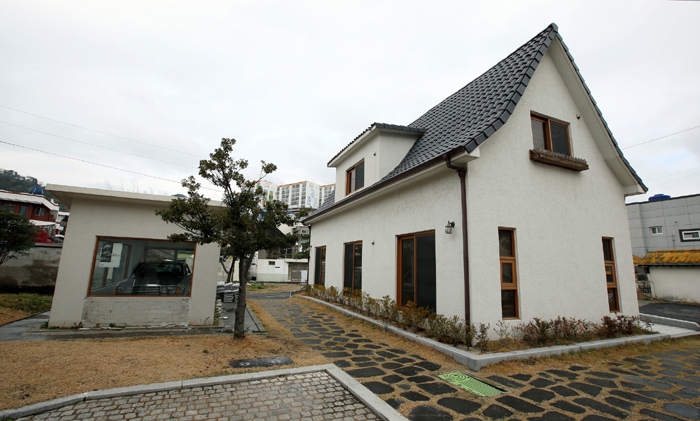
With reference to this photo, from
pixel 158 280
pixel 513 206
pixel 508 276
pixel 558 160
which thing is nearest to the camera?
pixel 508 276

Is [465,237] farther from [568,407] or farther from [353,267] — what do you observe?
[353,267]

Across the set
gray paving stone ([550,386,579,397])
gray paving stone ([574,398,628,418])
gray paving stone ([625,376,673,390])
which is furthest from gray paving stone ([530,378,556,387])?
gray paving stone ([625,376,673,390])

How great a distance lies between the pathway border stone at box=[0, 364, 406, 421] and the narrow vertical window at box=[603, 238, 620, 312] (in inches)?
280

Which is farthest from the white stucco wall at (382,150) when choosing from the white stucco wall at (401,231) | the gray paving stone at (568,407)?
the gray paving stone at (568,407)

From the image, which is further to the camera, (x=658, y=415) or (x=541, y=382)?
(x=541, y=382)

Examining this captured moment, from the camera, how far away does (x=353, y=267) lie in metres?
10.5

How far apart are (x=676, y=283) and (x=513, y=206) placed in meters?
18.2

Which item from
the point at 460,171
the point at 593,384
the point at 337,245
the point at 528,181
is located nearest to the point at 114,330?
the point at 337,245

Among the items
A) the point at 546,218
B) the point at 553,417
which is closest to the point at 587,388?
the point at 553,417

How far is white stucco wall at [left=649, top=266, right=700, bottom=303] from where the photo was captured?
52.6 feet

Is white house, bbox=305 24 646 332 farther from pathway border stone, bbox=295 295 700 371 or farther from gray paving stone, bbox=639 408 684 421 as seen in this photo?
gray paving stone, bbox=639 408 684 421

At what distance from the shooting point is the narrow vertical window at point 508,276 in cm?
609

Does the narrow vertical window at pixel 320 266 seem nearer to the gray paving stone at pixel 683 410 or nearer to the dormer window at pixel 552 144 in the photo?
the dormer window at pixel 552 144

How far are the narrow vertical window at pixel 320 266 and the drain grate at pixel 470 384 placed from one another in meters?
8.88
